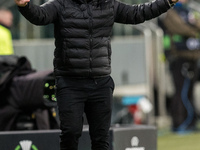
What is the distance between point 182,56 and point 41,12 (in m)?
6.47

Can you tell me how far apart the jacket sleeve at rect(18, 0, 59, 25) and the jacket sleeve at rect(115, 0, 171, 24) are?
52 centimetres

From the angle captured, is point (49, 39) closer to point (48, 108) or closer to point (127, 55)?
point (127, 55)

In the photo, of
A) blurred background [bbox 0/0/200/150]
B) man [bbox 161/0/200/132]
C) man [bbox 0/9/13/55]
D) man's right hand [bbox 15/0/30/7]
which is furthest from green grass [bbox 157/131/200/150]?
man's right hand [bbox 15/0/30/7]

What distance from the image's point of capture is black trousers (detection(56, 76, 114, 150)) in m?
5.48

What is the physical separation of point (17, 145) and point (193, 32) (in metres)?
5.68

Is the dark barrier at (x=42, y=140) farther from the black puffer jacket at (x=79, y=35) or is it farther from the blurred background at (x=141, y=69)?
the blurred background at (x=141, y=69)

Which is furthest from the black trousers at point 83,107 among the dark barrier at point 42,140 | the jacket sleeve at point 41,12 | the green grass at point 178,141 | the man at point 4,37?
the green grass at point 178,141

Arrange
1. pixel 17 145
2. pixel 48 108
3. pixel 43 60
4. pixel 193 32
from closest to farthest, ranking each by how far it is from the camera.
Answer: pixel 17 145 < pixel 48 108 < pixel 43 60 < pixel 193 32

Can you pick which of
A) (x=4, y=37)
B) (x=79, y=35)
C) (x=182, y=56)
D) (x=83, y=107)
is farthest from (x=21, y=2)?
(x=182, y=56)

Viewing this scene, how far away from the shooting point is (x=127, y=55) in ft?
35.1

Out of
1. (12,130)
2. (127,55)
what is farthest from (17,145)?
(127,55)

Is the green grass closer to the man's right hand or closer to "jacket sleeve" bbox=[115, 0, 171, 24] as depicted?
"jacket sleeve" bbox=[115, 0, 171, 24]

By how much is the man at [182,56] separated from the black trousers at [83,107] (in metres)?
5.87

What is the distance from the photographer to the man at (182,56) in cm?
1140
